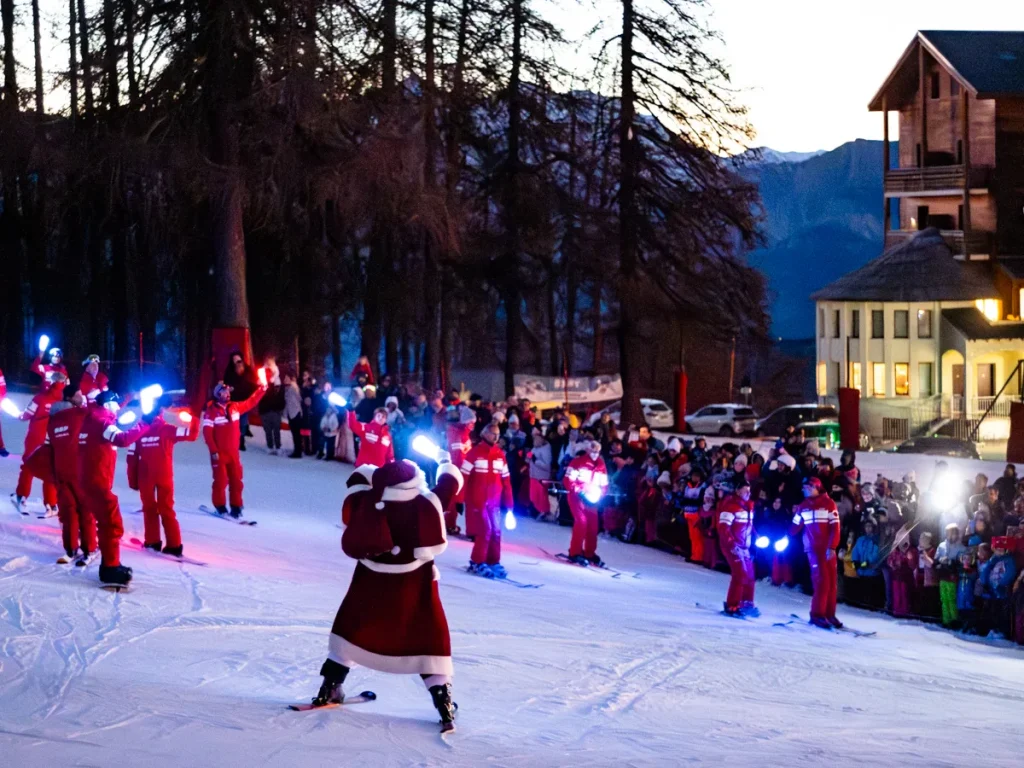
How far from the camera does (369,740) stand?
926cm

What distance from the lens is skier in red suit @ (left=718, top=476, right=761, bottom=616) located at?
17312mm

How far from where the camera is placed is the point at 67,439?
14211 mm

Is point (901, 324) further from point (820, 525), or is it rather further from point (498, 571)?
point (498, 571)

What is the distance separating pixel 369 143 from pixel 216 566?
53.8ft

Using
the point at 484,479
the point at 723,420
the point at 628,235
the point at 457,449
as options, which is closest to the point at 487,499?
the point at 484,479

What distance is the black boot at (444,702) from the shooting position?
380 inches

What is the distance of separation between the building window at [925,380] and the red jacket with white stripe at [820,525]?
37113 millimetres

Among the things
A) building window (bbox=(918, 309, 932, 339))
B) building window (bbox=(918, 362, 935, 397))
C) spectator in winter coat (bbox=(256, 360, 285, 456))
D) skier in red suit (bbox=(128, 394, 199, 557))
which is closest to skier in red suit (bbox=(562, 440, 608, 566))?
skier in red suit (bbox=(128, 394, 199, 557))

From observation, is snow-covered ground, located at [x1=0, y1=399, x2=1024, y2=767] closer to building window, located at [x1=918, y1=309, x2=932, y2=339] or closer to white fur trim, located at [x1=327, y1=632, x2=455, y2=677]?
white fur trim, located at [x1=327, y1=632, x2=455, y2=677]

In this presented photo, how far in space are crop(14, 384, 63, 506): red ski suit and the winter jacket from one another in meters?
10.2

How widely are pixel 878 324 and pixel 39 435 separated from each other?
3984 cm

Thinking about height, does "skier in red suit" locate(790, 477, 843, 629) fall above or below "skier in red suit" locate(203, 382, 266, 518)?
below

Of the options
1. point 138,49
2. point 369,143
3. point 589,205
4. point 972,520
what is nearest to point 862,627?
point 972,520

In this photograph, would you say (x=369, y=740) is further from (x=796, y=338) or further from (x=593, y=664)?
(x=796, y=338)
